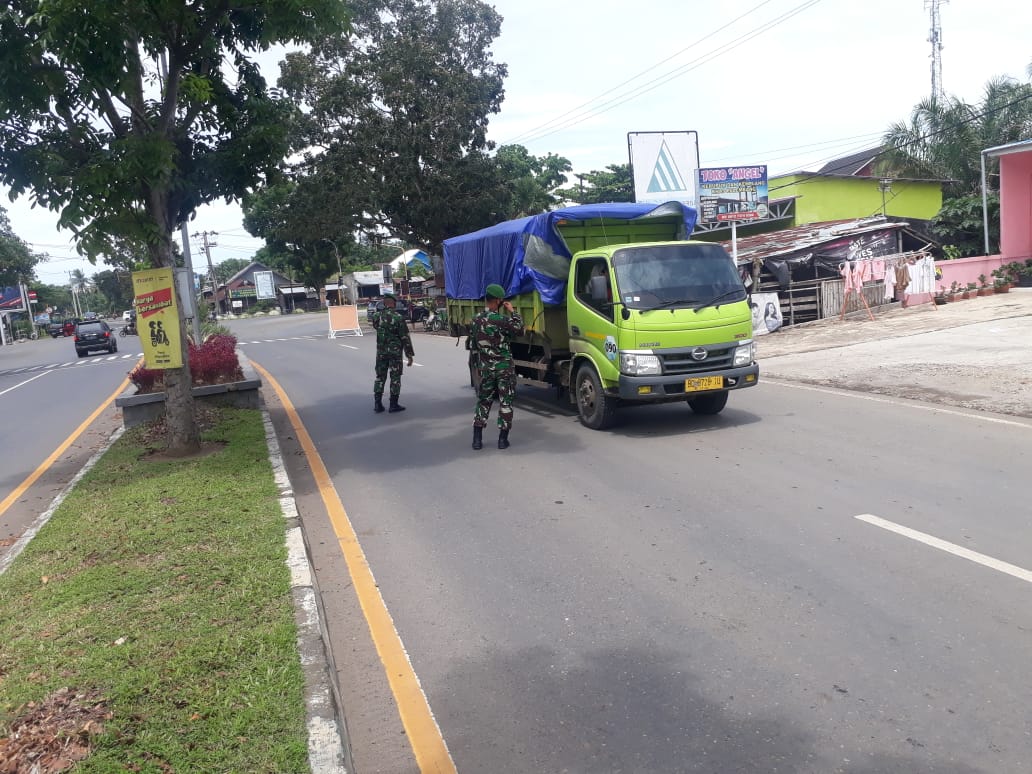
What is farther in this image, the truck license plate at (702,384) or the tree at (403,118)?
the tree at (403,118)

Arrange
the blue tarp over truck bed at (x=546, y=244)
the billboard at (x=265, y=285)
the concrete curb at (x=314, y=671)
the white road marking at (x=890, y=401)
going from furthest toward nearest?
the billboard at (x=265, y=285)
the blue tarp over truck bed at (x=546, y=244)
the white road marking at (x=890, y=401)
the concrete curb at (x=314, y=671)

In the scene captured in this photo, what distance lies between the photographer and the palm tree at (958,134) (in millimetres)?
25438

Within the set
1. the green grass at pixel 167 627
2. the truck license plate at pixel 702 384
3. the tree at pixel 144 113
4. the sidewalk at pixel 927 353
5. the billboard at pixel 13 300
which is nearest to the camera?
A: the green grass at pixel 167 627

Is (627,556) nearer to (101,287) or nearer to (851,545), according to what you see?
(851,545)

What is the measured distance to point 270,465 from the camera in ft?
27.0

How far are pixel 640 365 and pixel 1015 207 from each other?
18.7m

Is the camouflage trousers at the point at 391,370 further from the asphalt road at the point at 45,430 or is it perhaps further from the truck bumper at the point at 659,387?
the truck bumper at the point at 659,387

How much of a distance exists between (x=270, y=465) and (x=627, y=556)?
14.0ft

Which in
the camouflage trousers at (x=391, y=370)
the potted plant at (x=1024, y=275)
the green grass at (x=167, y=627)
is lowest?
the green grass at (x=167, y=627)

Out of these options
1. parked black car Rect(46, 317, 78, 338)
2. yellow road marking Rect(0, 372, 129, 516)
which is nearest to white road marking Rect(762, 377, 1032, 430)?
yellow road marking Rect(0, 372, 129, 516)

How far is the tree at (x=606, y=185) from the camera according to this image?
152 ft

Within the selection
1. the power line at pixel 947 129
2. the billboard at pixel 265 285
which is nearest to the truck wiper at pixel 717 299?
the power line at pixel 947 129

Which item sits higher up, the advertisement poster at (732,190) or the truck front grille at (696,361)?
the advertisement poster at (732,190)

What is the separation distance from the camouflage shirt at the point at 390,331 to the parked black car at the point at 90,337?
30.3m
